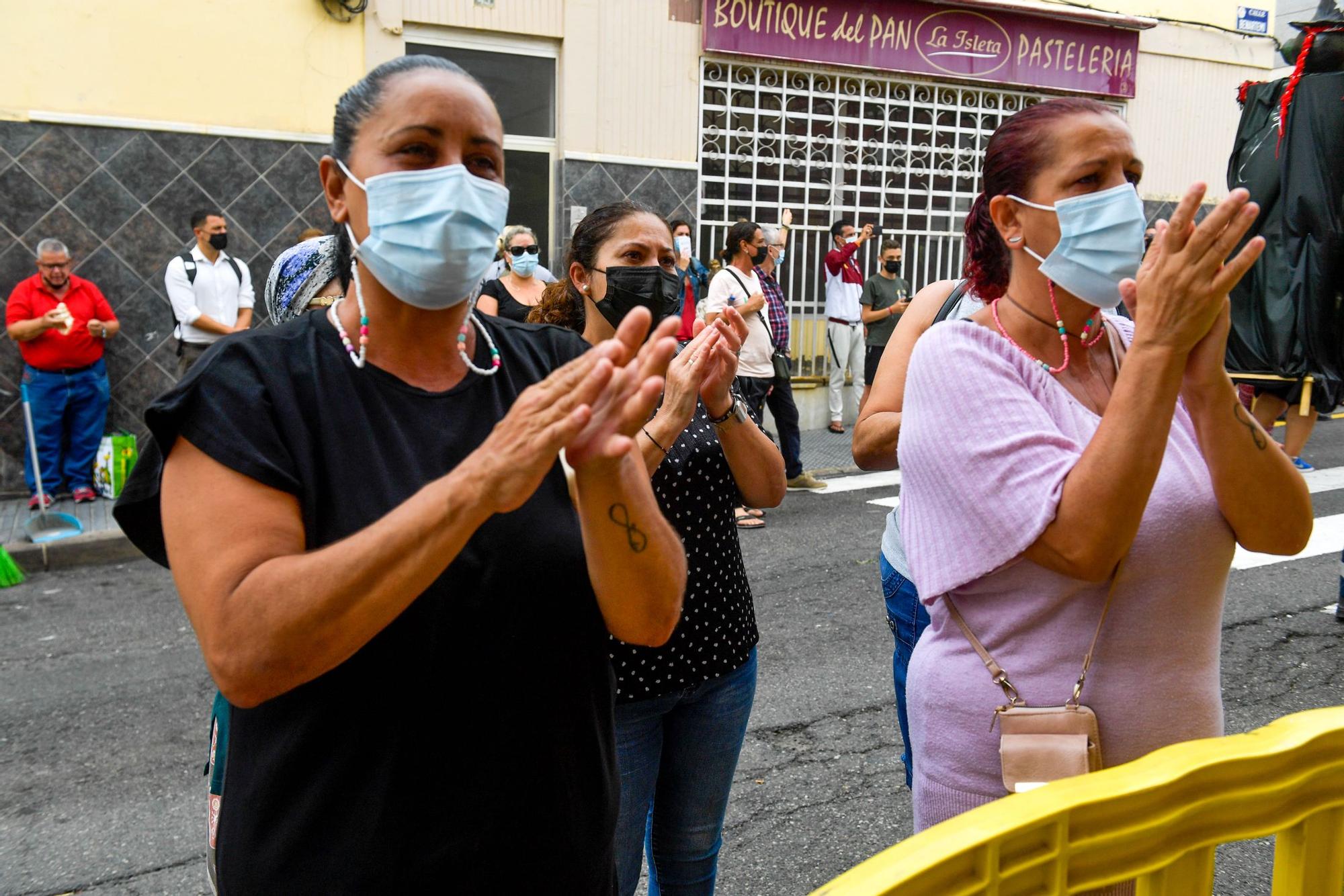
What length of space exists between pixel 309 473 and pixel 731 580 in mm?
1276

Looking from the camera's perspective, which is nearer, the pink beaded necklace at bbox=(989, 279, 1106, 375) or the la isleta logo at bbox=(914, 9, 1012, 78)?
the pink beaded necklace at bbox=(989, 279, 1106, 375)

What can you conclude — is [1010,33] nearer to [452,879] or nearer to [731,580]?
[731,580]

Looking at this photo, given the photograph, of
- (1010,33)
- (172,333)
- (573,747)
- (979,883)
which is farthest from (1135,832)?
(1010,33)

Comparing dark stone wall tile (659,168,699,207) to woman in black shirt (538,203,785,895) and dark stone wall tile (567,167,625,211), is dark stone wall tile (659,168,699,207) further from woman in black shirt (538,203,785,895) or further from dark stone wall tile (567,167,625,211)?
woman in black shirt (538,203,785,895)

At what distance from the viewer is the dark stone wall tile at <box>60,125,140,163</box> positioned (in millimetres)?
8656

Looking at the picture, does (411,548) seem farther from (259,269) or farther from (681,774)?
(259,269)

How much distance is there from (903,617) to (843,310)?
868 centimetres

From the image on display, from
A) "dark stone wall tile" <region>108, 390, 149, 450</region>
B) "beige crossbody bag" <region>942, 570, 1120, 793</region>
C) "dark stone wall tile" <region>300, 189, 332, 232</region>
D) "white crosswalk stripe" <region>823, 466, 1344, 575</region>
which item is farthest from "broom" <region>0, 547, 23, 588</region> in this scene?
"beige crossbody bag" <region>942, 570, 1120, 793</region>

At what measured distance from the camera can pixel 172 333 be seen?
9156 mm

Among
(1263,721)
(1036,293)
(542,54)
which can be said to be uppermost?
(542,54)

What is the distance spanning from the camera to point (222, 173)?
361 inches

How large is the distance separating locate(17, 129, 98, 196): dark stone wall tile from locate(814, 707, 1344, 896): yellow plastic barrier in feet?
30.2

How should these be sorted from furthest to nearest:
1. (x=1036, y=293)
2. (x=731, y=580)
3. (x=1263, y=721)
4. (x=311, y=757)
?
(x=1263, y=721)
(x=731, y=580)
(x=1036, y=293)
(x=311, y=757)

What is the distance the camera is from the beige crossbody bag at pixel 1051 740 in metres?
1.79
